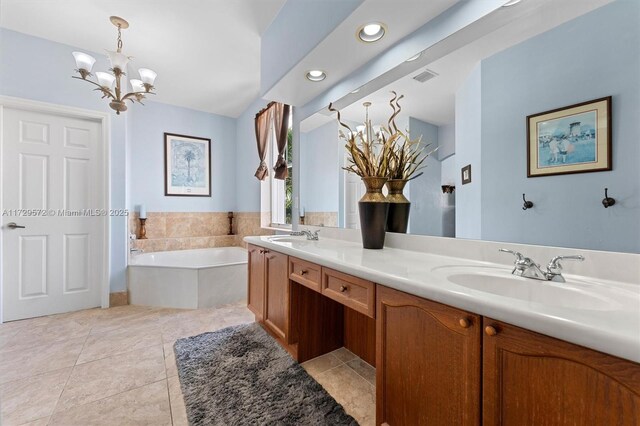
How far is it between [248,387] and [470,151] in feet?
5.89

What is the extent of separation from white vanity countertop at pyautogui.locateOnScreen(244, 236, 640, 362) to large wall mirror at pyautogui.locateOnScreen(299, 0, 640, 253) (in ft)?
0.67

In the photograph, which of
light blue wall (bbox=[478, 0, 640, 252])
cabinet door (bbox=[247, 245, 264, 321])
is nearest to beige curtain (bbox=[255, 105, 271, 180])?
cabinet door (bbox=[247, 245, 264, 321])

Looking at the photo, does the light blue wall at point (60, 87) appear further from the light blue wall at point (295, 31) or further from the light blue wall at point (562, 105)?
the light blue wall at point (562, 105)

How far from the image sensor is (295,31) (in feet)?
6.48

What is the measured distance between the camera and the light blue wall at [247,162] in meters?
4.09

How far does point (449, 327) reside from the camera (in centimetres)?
81

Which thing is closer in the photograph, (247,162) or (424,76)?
(424,76)

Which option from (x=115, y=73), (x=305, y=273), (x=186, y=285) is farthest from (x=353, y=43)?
(x=186, y=285)

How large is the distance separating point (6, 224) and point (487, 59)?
162 inches

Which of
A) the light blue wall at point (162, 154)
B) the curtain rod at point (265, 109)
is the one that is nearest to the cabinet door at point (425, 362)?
the curtain rod at point (265, 109)

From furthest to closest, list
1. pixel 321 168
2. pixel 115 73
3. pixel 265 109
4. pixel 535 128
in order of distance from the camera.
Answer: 1. pixel 265 109
2. pixel 321 168
3. pixel 115 73
4. pixel 535 128

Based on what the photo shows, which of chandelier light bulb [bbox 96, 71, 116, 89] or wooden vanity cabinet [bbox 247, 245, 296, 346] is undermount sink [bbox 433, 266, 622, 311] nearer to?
wooden vanity cabinet [bbox 247, 245, 296, 346]

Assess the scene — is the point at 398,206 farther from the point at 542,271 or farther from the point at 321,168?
the point at 321,168

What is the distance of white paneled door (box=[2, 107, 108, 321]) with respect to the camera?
2.57m
